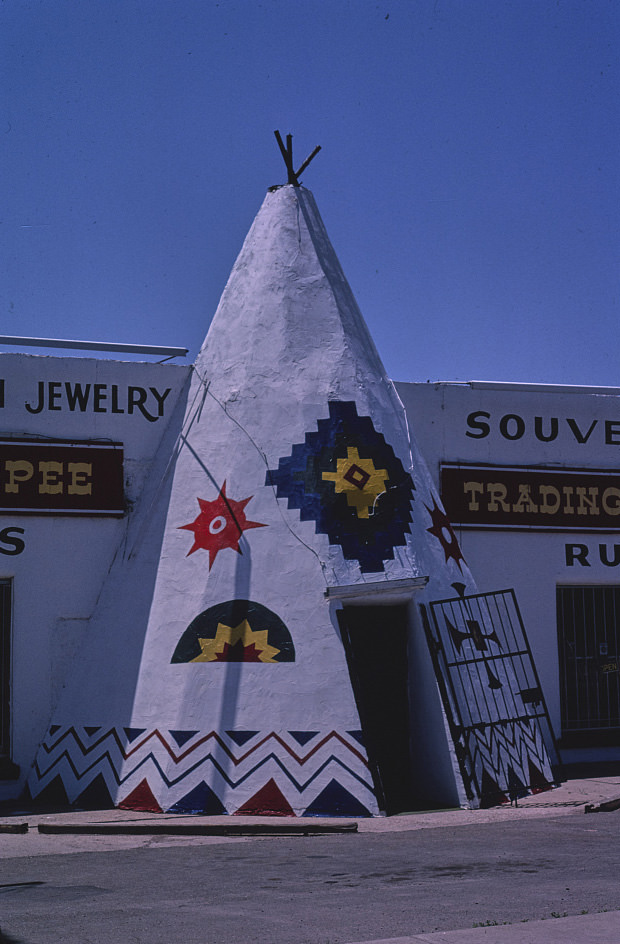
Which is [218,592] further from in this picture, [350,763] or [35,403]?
[35,403]

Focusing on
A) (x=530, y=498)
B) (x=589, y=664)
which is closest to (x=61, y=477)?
(x=530, y=498)

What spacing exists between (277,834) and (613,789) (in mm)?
4040

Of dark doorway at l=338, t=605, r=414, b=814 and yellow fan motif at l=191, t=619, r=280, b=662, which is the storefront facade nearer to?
yellow fan motif at l=191, t=619, r=280, b=662

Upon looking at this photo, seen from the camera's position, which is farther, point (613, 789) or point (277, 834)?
point (613, 789)

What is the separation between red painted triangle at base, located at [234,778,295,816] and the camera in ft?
33.1

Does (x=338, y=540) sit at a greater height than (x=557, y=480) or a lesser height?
lesser

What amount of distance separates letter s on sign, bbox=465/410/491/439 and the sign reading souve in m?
0.39

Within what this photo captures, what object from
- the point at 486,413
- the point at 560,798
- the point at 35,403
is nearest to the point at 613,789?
the point at 560,798

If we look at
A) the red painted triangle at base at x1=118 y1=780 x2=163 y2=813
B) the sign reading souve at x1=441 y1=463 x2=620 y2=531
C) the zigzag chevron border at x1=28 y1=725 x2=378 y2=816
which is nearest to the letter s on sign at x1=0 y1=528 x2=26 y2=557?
the zigzag chevron border at x1=28 y1=725 x2=378 y2=816

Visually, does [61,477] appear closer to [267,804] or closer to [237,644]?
[237,644]

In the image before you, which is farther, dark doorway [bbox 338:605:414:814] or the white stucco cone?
dark doorway [bbox 338:605:414:814]

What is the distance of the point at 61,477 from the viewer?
1240cm

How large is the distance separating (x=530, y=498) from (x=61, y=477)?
5.67 meters

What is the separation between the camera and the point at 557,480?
47.6 feet
